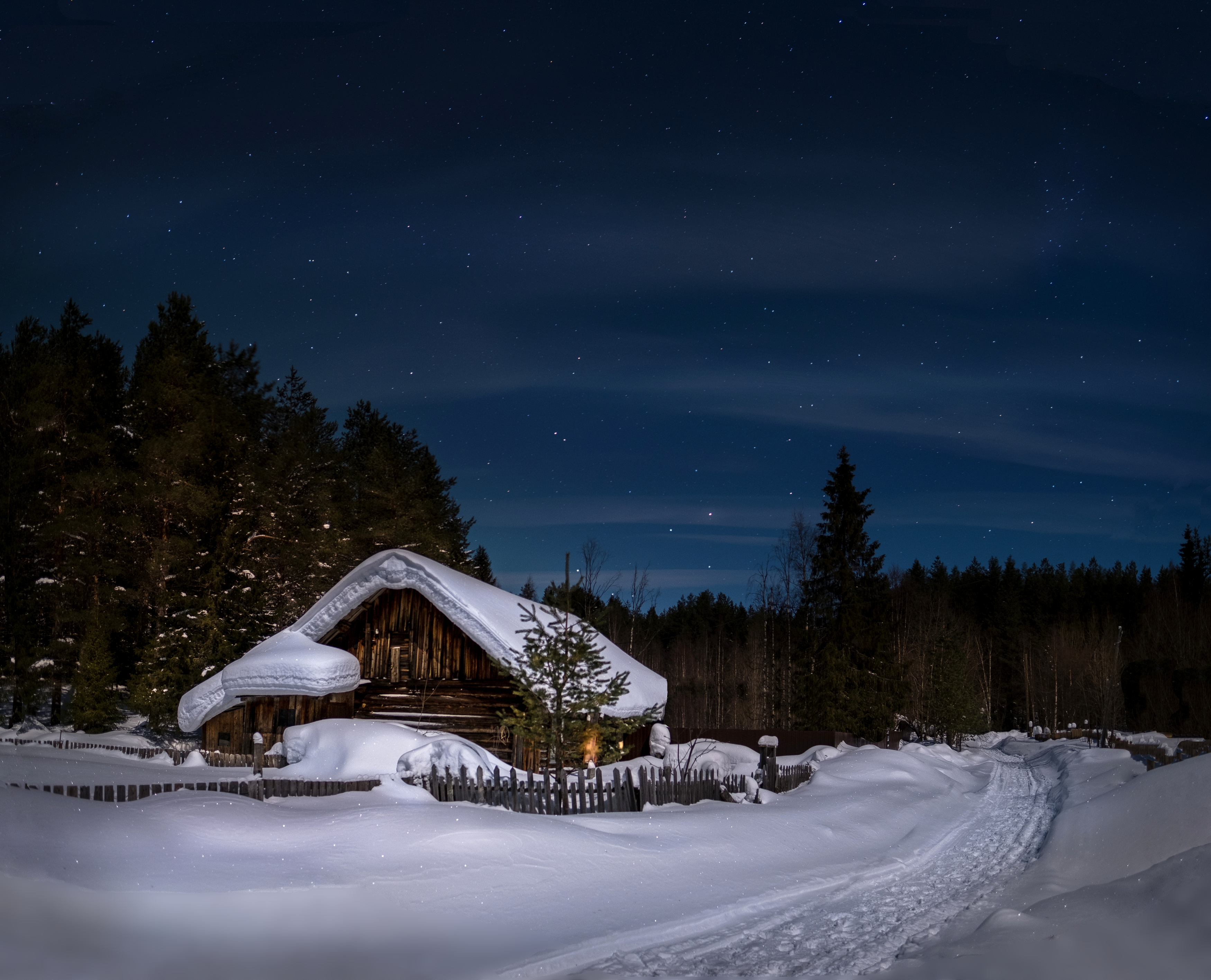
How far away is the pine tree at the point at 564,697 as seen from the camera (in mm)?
16875

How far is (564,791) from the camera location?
1409 cm

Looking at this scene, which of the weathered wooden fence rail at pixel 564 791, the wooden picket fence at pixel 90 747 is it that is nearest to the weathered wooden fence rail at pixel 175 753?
Result: the wooden picket fence at pixel 90 747

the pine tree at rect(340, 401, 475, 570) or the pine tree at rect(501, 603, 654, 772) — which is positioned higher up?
the pine tree at rect(340, 401, 475, 570)

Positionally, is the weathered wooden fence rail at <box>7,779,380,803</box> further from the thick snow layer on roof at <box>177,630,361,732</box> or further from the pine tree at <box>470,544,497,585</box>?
the pine tree at <box>470,544,497,585</box>

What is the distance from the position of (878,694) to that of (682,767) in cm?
2304

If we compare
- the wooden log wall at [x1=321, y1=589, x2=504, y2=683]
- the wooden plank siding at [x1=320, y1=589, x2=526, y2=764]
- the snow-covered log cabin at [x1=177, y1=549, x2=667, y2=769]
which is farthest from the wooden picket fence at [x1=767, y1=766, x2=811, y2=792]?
the wooden log wall at [x1=321, y1=589, x2=504, y2=683]

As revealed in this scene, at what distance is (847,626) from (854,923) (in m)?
40.5

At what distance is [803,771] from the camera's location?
853 inches

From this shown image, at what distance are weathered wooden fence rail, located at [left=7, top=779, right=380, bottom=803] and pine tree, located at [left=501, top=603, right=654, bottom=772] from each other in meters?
3.08

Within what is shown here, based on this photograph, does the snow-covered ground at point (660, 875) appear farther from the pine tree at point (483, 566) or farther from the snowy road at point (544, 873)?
the pine tree at point (483, 566)

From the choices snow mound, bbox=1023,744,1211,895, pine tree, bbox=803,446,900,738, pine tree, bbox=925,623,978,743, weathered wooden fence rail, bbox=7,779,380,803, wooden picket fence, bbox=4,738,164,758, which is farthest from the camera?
pine tree, bbox=925,623,978,743

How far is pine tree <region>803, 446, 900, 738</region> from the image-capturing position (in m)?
45.6

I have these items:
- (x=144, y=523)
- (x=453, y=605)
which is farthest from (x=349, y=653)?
(x=144, y=523)

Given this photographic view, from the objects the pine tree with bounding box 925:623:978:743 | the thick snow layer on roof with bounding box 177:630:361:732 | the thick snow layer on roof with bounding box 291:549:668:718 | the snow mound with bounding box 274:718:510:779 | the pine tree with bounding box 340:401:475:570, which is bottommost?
the pine tree with bounding box 925:623:978:743
